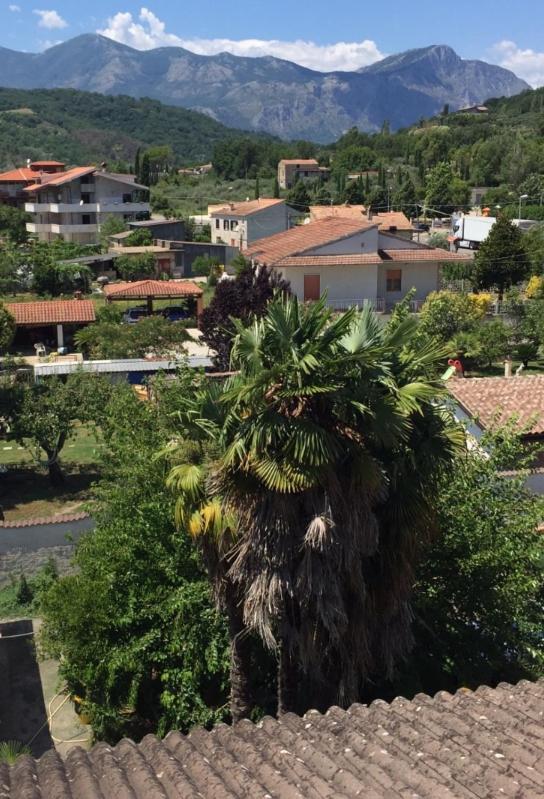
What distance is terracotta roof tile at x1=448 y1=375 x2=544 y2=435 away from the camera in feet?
61.8

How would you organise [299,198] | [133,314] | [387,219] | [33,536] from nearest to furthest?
[33,536] → [133,314] → [387,219] → [299,198]

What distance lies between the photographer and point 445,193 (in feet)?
314

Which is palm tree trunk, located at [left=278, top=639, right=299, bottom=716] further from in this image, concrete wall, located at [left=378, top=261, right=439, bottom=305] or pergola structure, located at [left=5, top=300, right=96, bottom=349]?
pergola structure, located at [left=5, top=300, right=96, bottom=349]

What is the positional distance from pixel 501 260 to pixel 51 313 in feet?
78.0

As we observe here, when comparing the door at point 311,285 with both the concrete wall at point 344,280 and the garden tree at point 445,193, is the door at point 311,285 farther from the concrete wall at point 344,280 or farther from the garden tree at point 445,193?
the garden tree at point 445,193

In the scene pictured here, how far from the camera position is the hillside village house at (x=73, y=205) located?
234 feet

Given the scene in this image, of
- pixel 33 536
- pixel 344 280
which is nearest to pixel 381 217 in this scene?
pixel 344 280

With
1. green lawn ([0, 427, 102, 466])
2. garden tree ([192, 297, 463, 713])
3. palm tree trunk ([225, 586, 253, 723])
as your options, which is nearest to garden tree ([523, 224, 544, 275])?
green lawn ([0, 427, 102, 466])

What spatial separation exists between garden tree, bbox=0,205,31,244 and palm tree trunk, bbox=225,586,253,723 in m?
65.8

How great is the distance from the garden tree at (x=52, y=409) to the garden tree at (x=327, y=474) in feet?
44.3

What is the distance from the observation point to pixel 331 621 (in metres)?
7.71

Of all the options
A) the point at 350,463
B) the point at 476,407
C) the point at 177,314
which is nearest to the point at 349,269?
the point at 177,314

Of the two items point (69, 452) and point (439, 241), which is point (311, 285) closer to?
point (69, 452)

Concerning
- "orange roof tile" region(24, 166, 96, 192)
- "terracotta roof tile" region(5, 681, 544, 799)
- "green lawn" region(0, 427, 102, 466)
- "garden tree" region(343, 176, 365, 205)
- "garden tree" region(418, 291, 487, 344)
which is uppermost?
"orange roof tile" region(24, 166, 96, 192)
